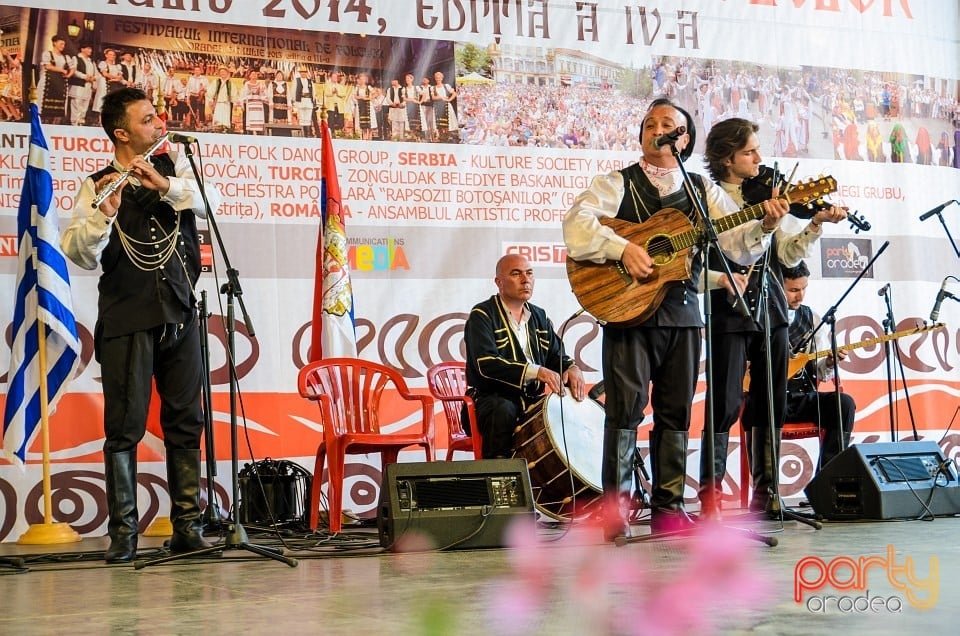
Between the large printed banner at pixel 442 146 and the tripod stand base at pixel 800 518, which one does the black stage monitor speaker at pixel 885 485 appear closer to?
the tripod stand base at pixel 800 518

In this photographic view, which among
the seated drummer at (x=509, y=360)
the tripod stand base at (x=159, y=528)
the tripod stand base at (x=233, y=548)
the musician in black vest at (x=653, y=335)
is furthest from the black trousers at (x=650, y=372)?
the tripod stand base at (x=159, y=528)

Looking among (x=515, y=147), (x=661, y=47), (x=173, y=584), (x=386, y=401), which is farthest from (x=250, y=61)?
(x=173, y=584)

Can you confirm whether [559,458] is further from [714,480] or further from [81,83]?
[81,83]

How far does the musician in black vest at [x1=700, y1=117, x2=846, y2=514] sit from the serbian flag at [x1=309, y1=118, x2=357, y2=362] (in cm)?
203

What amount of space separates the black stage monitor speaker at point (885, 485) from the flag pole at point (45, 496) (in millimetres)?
3436

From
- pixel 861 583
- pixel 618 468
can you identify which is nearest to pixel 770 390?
pixel 618 468

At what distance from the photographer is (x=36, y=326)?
5.52 m

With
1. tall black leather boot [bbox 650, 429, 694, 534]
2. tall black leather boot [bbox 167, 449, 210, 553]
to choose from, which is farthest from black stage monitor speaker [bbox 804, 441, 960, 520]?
tall black leather boot [bbox 167, 449, 210, 553]

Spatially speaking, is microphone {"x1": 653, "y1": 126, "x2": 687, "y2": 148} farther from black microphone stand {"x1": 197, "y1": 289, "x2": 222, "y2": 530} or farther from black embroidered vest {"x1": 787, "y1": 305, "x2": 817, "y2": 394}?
black embroidered vest {"x1": 787, "y1": 305, "x2": 817, "y2": 394}

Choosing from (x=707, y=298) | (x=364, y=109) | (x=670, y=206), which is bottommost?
(x=707, y=298)

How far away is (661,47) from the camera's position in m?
7.09

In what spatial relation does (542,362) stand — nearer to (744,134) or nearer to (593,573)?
(744,134)

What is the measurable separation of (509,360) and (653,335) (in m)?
1.42

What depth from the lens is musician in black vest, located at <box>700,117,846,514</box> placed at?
15.1 feet
